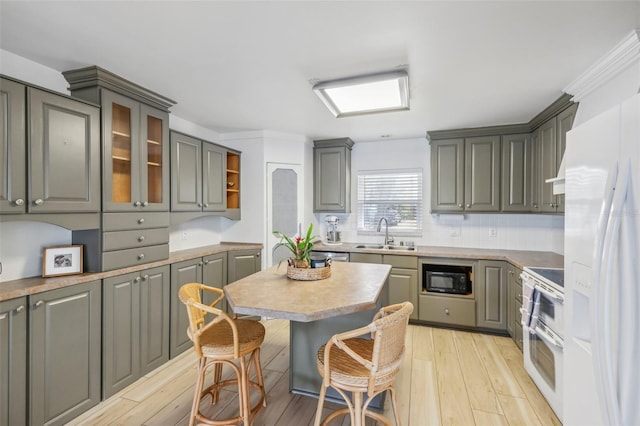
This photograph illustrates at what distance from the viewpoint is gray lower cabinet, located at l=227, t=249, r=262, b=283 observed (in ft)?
11.8

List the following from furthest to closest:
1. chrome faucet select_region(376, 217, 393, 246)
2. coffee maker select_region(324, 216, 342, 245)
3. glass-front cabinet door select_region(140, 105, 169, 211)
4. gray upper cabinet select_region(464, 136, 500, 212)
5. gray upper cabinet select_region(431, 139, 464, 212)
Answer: coffee maker select_region(324, 216, 342, 245) → chrome faucet select_region(376, 217, 393, 246) → gray upper cabinet select_region(431, 139, 464, 212) → gray upper cabinet select_region(464, 136, 500, 212) → glass-front cabinet door select_region(140, 105, 169, 211)

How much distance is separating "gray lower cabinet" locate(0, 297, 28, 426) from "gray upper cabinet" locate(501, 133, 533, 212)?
15.0 feet

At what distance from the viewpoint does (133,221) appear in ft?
8.07

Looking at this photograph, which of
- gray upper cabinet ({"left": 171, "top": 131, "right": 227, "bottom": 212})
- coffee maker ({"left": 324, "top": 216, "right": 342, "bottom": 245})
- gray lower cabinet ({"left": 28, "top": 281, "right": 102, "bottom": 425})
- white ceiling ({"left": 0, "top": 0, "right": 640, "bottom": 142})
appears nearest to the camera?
white ceiling ({"left": 0, "top": 0, "right": 640, "bottom": 142})

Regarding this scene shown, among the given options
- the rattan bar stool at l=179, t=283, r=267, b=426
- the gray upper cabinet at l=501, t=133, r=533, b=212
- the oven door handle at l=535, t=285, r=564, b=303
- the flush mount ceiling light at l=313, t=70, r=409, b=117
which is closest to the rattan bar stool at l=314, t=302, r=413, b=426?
the rattan bar stool at l=179, t=283, r=267, b=426

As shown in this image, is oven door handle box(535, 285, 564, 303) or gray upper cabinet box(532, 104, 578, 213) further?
gray upper cabinet box(532, 104, 578, 213)

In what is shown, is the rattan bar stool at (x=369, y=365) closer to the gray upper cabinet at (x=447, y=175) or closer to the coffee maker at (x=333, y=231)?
the gray upper cabinet at (x=447, y=175)

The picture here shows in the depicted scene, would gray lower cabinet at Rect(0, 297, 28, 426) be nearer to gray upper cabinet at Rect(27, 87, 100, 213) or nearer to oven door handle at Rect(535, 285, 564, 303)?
gray upper cabinet at Rect(27, 87, 100, 213)

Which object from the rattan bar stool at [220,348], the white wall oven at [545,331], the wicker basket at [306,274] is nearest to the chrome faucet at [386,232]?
the white wall oven at [545,331]

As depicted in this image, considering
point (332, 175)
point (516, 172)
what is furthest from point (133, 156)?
point (516, 172)

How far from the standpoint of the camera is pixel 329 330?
2184 mm

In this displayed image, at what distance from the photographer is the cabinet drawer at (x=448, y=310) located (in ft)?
11.5

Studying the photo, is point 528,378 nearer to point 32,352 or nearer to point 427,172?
point 427,172

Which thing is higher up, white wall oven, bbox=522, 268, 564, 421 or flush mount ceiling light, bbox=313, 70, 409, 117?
flush mount ceiling light, bbox=313, 70, 409, 117
